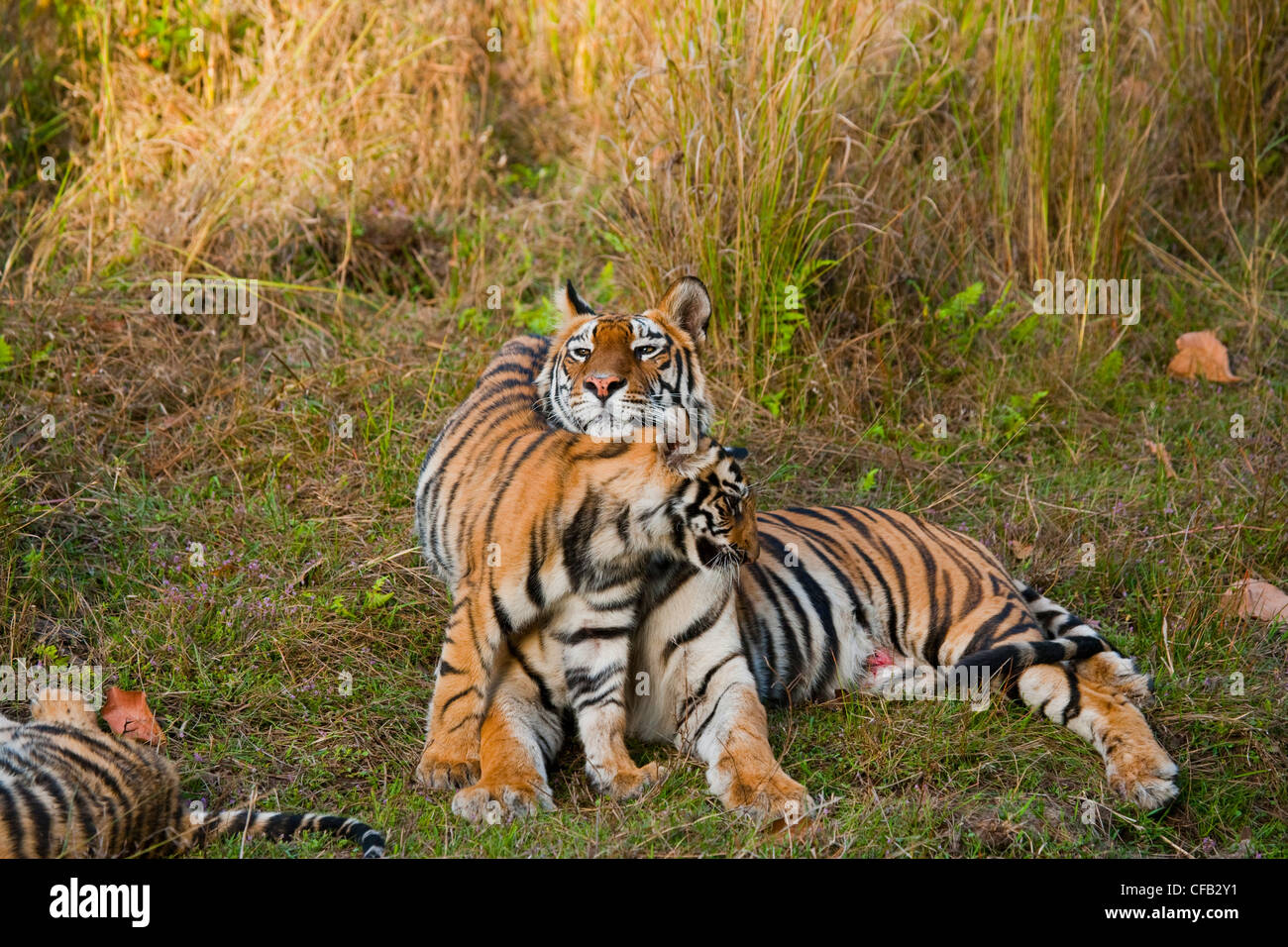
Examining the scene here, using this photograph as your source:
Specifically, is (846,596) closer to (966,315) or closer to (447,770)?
(447,770)

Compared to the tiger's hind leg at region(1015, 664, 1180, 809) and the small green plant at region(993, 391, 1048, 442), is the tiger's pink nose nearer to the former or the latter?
the tiger's hind leg at region(1015, 664, 1180, 809)

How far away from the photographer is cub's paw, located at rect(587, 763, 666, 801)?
3.60 metres

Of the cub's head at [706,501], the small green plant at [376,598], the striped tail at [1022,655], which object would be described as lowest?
the striped tail at [1022,655]

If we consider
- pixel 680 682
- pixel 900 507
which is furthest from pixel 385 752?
pixel 900 507

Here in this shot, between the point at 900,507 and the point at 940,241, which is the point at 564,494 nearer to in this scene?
the point at 900,507

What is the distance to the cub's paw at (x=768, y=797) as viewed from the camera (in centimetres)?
342

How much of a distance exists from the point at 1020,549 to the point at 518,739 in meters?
2.22

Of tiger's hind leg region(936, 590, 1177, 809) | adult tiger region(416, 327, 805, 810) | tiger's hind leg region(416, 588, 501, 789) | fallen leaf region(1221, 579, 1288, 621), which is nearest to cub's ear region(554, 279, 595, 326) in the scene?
adult tiger region(416, 327, 805, 810)

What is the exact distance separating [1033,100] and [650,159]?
1.77m

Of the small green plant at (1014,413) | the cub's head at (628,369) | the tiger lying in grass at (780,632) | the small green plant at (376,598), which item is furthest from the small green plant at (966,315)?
the small green plant at (376,598)

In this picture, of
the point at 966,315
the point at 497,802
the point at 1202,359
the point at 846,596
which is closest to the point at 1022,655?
the point at 846,596

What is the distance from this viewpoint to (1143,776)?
3654 millimetres

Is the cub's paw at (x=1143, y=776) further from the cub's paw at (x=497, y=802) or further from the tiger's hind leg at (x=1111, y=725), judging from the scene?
the cub's paw at (x=497, y=802)

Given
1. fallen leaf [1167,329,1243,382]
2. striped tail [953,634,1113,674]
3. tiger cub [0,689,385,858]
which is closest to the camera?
tiger cub [0,689,385,858]
